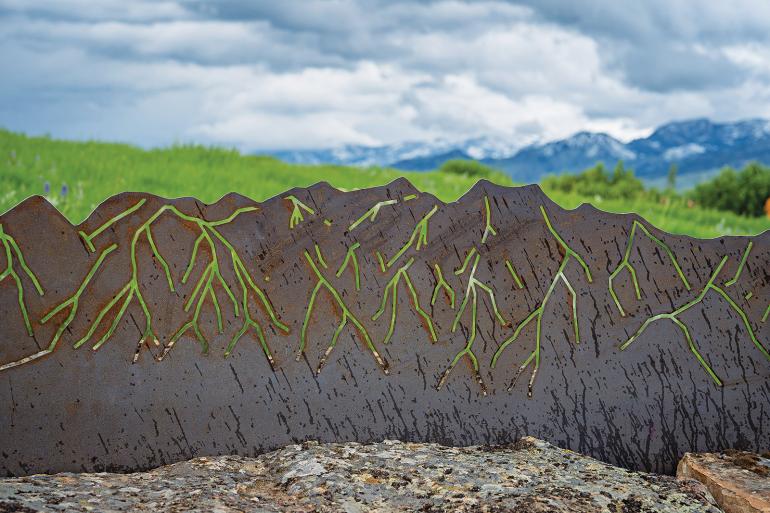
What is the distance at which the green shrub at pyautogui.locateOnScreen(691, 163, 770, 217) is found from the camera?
1555 centimetres

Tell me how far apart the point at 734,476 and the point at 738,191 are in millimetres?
14259

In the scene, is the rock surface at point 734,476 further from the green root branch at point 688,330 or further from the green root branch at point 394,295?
the green root branch at point 394,295

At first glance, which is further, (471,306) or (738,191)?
(738,191)

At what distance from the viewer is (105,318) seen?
2.90 meters

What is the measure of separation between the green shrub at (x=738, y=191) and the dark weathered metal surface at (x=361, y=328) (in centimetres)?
1304

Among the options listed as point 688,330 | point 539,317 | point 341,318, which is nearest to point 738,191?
point 688,330

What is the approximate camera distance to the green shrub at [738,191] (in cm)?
1555

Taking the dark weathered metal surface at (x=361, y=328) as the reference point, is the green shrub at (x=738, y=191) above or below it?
above

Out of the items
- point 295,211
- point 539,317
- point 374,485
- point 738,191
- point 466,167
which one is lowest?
point 374,485

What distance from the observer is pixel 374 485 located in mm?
2674

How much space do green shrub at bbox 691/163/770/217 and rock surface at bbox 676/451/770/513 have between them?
13.0 m

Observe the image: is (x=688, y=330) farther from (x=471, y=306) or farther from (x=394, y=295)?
(x=394, y=295)

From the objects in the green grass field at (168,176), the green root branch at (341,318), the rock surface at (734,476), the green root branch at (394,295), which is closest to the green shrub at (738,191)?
the green grass field at (168,176)

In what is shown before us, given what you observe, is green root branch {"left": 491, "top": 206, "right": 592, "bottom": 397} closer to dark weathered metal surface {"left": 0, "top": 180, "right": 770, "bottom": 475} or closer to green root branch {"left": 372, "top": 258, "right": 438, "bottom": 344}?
dark weathered metal surface {"left": 0, "top": 180, "right": 770, "bottom": 475}
